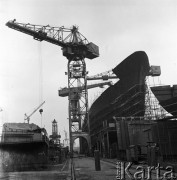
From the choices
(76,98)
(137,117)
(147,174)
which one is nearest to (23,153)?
(137,117)

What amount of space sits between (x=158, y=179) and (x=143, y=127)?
24.4 meters

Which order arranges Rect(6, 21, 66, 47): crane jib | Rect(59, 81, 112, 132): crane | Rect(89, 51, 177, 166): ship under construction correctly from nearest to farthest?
Rect(89, 51, 177, 166): ship under construction
Rect(6, 21, 66, 47): crane jib
Rect(59, 81, 112, 132): crane

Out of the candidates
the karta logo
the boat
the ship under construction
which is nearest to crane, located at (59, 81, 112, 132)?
the ship under construction

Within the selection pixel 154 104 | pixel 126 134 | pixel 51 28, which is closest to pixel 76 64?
pixel 51 28

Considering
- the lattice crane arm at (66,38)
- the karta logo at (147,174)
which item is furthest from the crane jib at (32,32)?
the karta logo at (147,174)

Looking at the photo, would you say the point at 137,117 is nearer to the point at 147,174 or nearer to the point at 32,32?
the point at 147,174

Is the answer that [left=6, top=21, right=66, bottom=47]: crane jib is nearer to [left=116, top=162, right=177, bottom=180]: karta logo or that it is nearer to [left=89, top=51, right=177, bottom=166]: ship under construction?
[left=89, top=51, right=177, bottom=166]: ship under construction

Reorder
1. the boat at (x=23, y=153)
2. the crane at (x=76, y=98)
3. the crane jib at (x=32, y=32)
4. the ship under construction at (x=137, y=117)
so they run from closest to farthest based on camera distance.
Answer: the ship under construction at (x=137, y=117), the boat at (x=23, y=153), the crane jib at (x=32, y=32), the crane at (x=76, y=98)

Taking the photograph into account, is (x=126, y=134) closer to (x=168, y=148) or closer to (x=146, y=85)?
(x=168, y=148)

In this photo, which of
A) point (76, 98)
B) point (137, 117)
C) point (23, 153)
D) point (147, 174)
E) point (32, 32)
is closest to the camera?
point (147, 174)

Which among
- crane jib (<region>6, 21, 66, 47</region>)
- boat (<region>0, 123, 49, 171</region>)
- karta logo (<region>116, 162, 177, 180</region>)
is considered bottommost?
karta logo (<region>116, 162, 177, 180</region>)

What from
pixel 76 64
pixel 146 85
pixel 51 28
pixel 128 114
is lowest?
pixel 128 114

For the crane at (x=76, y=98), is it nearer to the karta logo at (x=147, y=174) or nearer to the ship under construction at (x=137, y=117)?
the ship under construction at (x=137, y=117)

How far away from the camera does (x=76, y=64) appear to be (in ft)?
235
